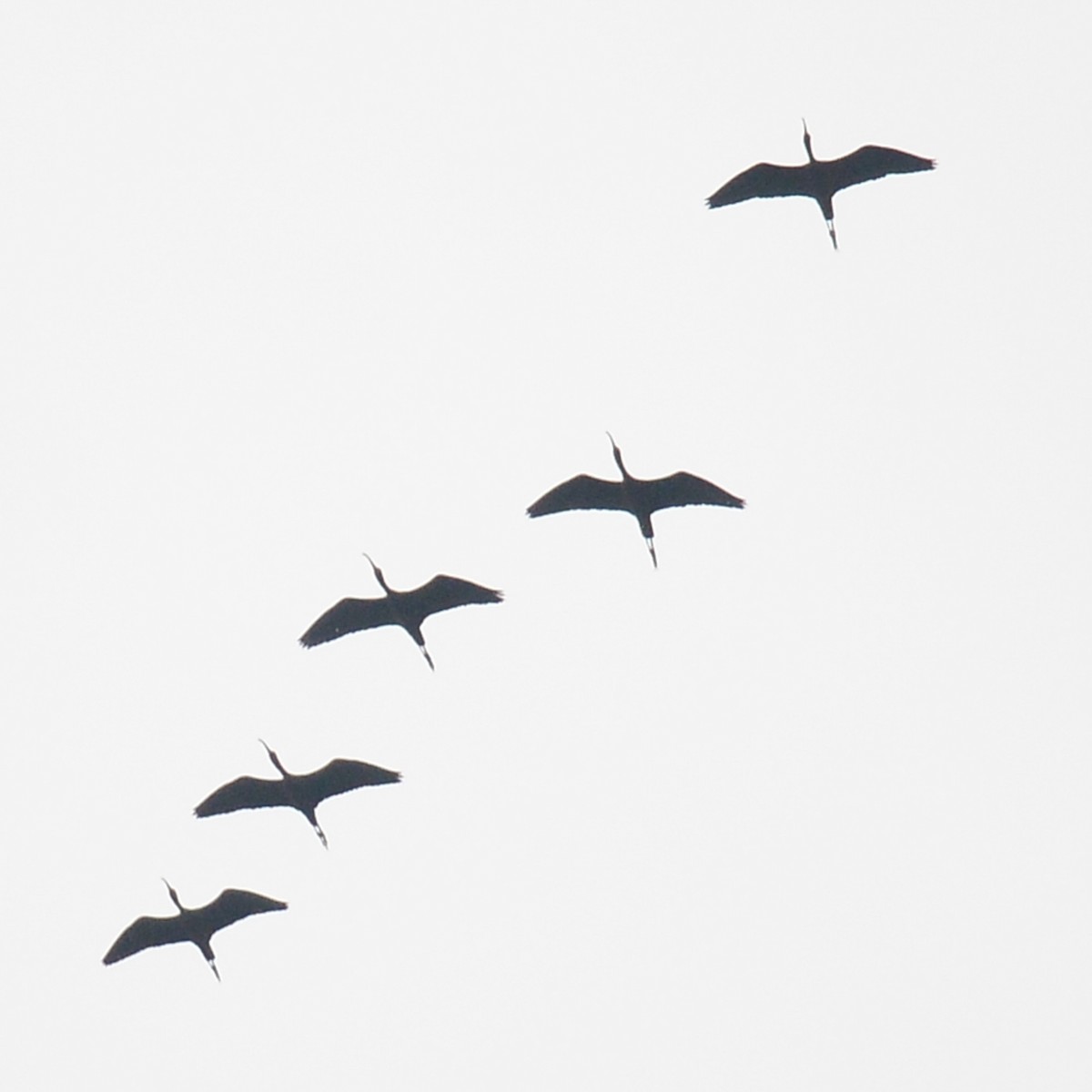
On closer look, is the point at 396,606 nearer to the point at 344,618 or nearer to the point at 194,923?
the point at 344,618

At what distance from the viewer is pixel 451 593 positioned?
29.6 metres

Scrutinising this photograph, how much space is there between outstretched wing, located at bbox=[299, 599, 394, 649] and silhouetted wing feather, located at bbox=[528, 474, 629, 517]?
2.70m

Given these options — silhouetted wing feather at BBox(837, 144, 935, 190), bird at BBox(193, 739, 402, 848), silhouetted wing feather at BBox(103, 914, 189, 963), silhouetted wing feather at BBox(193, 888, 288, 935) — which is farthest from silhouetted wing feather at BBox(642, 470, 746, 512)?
silhouetted wing feather at BBox(103, 914, 189, 963)

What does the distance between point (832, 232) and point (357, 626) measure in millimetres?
9309

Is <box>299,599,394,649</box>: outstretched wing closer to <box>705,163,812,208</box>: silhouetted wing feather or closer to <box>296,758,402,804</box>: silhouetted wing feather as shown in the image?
<box>296,758,402,804</box>: silhouetted wing feather

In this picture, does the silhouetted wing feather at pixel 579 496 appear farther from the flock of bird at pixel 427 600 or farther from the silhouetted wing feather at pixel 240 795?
the silhouetted wing feather at pixel 240 795

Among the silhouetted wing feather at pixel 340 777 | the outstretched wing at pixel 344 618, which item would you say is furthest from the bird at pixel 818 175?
the silhouetted wing feather at pixel 340 777

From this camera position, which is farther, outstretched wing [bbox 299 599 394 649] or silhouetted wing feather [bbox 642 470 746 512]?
outstretched wing [bbox 299 599 394 649]

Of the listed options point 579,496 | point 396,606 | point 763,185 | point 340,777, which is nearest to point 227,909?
point 340,777

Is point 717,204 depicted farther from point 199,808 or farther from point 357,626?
point 199,808

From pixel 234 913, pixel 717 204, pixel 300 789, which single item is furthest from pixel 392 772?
pixel 717 204

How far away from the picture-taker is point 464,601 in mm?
29656

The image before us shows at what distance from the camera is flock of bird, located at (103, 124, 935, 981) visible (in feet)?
95.9

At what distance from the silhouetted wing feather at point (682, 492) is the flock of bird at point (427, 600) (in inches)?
0.5
